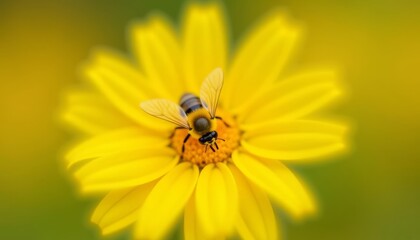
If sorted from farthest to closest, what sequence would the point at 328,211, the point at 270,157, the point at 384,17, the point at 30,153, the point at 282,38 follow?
the point at 384,17 < the point at 30,153 < the point at 328,211 < the point at 282,38 < the point at 270,157

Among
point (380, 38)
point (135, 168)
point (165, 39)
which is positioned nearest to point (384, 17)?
point (380, 38)

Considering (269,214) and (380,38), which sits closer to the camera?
(269,214)

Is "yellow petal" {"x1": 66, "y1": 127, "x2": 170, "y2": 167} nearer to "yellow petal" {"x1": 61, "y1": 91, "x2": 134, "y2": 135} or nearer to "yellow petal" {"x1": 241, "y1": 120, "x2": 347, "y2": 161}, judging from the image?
"yellow petal" {"x1": 61, "y1": 91, "x2": 134, "y2": 135}

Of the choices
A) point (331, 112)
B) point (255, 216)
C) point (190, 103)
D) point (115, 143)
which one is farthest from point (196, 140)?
point (331, 112)

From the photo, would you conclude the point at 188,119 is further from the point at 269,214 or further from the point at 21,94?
the point at 21,94

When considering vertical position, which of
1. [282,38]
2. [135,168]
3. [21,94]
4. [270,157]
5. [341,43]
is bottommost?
[270,157]

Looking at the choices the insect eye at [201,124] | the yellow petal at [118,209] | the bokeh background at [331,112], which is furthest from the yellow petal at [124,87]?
the bokeh background at [331,112]

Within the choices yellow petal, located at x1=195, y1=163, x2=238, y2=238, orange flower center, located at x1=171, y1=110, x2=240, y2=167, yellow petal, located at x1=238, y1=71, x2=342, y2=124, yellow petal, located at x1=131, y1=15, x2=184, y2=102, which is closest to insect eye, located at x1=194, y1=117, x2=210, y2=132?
orange flower center, located at x1=171, y1=110, x2=240, y2=167
